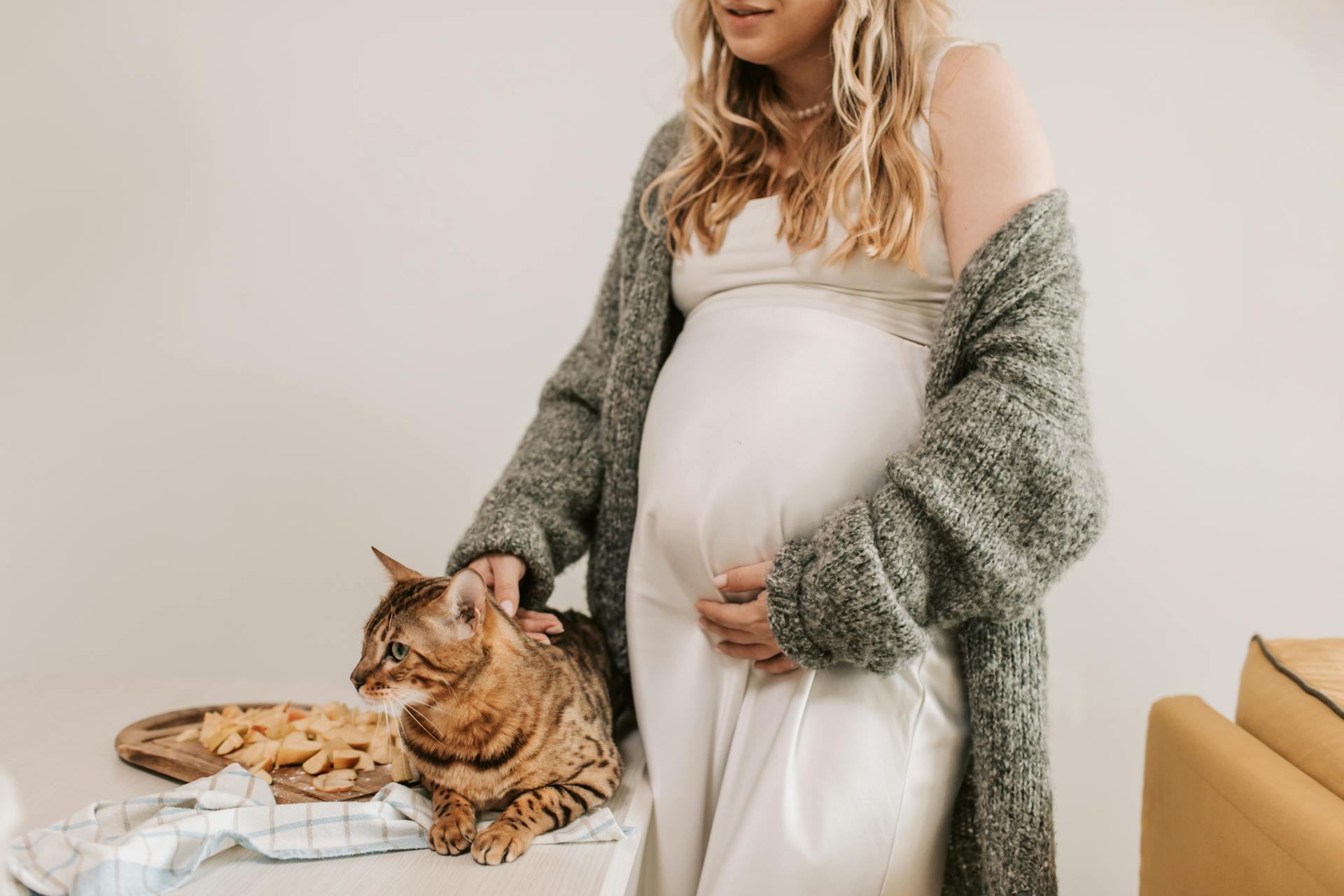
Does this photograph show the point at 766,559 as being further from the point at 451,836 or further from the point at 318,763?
the point at 318,763

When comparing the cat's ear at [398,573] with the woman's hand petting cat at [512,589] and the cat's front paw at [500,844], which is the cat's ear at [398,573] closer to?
the woman's hand petting cat at [512,589]

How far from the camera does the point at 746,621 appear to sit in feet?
3.15

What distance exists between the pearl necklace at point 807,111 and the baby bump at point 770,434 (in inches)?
11.1

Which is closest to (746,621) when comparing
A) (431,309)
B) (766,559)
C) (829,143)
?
(766,559)

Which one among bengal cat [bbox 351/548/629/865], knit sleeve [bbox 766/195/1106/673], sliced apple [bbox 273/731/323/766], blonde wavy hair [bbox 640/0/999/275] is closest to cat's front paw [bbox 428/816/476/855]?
bengal cat [bbox 351/548/629/865]

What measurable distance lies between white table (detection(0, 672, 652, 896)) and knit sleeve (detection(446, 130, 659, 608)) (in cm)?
25

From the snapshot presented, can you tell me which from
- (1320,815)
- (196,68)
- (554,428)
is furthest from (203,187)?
(1320,815)

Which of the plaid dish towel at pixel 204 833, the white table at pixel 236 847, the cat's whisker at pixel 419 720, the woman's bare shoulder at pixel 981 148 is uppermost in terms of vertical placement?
the woman's bare shoulder at pixel 981 148

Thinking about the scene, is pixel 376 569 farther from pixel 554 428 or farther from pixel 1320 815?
pixel 1320 815

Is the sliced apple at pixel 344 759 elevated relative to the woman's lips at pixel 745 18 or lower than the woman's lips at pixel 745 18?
lower

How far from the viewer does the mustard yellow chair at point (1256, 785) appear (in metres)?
0.77

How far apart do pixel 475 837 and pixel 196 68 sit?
4.73 ft

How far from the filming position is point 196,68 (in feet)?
5.51

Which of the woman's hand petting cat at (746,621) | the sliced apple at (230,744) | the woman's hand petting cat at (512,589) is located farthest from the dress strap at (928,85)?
the sliced apple at (230,744)
